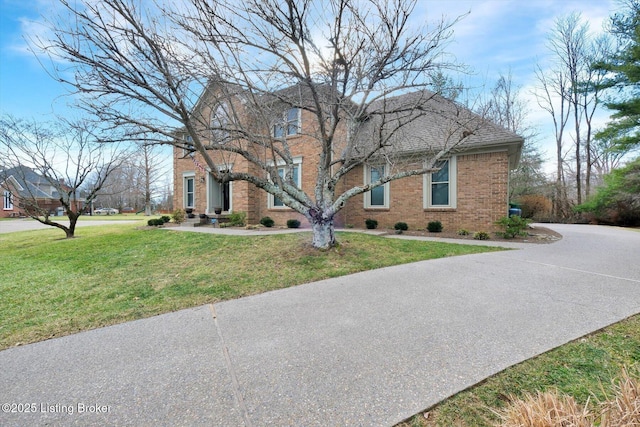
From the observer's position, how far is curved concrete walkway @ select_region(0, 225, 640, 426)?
200 centimetres

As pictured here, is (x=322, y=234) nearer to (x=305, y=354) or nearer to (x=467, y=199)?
(x=305, y=354)

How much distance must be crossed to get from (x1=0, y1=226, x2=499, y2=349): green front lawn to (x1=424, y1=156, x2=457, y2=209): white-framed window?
3272 millimetres

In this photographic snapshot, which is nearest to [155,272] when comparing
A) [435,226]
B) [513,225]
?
[435,226]

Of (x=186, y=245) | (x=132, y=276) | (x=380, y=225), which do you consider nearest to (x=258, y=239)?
(x=186, y=245)

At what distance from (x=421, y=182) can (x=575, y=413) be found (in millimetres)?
10946

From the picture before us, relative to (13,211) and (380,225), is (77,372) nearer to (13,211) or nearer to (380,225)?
(380,225)

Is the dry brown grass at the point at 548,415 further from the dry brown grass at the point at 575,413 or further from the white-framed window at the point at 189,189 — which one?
the white-framed window at the point at 189,189

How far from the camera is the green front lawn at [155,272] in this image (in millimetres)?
3990

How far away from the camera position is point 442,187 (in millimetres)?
11516

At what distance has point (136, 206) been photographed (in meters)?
56.1

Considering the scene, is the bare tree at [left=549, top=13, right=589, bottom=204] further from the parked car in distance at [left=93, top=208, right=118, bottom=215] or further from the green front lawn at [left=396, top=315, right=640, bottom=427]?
the parked car in distance at [left=93, top=208, right=118, bottom=215]

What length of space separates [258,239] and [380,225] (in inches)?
240

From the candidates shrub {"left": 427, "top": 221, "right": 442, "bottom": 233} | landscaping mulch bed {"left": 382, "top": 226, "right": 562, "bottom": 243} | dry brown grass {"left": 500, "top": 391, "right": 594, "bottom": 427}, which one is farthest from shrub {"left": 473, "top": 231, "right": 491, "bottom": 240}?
dry brown grass {"left": 500, "top": 391, "right": 594, "bottom": 427}

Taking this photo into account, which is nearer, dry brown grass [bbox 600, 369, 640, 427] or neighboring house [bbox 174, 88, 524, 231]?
dry brown grass [bbox 600, 369, 640, 427]
